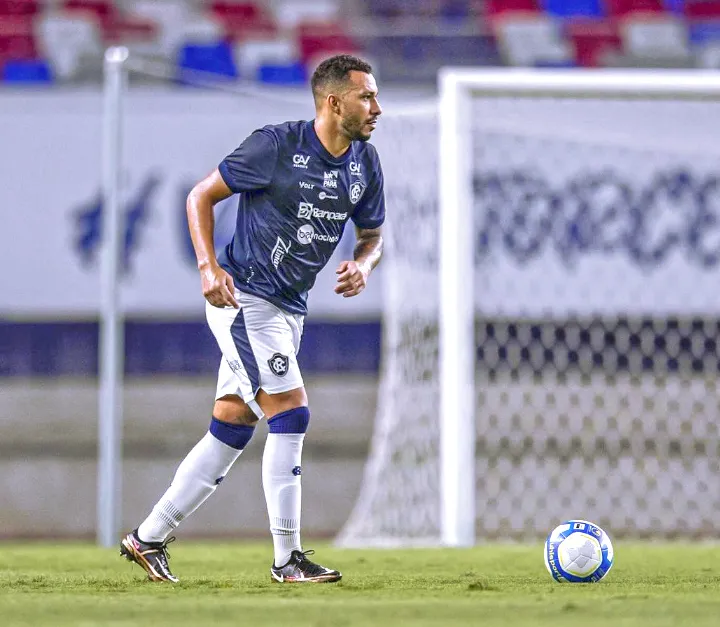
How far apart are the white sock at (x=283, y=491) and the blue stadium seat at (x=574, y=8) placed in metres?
8.48

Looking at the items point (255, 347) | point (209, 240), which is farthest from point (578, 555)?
point (209, 240)

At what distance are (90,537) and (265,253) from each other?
6.62m

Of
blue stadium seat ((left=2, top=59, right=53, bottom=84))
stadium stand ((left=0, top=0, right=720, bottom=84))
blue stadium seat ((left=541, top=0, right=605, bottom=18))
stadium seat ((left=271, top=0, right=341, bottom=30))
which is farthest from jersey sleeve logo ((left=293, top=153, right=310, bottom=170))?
blue stadium seat ((left=541, top=0, right=605, bottom=18))

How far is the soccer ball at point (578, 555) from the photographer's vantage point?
4.64 meters

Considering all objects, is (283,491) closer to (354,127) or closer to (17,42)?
(354,127)

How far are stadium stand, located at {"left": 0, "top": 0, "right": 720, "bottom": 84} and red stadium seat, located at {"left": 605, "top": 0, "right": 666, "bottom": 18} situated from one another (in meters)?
0.01

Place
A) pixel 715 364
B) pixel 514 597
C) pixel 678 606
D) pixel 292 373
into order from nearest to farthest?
pixel 678 606 < pixel 514 597 < pixel 292 373 < pixel 715 364

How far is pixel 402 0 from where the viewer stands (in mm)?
12344

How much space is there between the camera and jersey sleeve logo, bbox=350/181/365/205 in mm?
4877

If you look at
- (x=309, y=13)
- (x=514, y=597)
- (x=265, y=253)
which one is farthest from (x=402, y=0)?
(x=514, y=597)

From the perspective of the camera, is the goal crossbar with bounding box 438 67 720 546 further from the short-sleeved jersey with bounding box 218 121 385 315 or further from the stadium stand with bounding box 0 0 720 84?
the stadium stand with bounding box 0 0 720 84

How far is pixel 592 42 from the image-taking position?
11.6 metres

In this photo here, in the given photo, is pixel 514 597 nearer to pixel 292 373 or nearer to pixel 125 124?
pixel 292 373

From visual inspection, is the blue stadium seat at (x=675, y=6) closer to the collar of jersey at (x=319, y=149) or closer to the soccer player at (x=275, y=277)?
the soccer player at (x=275, y=277)
